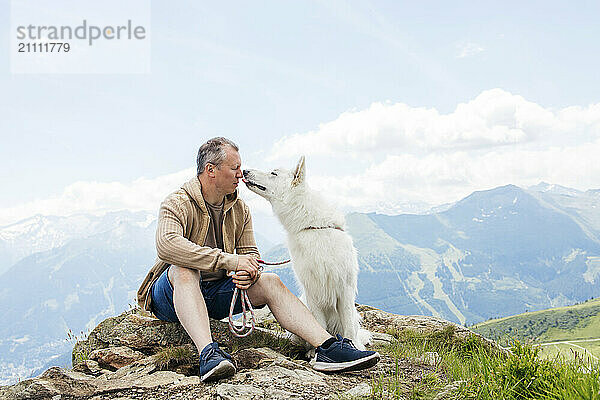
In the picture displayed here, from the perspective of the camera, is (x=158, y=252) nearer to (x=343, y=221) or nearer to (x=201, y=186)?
(x=201, y=186)

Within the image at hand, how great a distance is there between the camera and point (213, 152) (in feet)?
17.3

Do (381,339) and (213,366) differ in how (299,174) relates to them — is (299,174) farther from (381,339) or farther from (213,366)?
(381,339)

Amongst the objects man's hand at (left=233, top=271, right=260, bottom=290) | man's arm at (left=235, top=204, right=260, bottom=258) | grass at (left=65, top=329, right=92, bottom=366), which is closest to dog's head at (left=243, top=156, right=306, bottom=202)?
man's arm at (left=235, top=204, right=260, bottom=258)

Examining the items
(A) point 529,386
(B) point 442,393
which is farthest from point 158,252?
(A) point 529,386

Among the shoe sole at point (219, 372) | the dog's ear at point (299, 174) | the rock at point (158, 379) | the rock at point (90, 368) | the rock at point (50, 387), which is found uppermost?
the dog's ear at point (299, 174)

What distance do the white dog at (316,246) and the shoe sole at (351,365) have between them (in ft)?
3.62

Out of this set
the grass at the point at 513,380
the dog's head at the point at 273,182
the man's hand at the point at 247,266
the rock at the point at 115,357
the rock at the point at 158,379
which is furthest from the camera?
the dog's head at the point at 273,182

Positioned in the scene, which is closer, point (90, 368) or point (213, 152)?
point (213, 152)

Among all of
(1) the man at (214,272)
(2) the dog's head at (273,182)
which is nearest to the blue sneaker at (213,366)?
(1) the man at (214,272)

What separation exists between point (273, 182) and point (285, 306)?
1.74 m

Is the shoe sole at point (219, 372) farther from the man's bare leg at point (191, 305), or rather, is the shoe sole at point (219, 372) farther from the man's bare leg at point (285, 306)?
the man's bare leg at point (285, 306)

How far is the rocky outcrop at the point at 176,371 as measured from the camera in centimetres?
422

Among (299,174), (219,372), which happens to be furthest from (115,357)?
(299,174)

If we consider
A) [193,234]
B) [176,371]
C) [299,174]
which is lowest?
[176,371]
